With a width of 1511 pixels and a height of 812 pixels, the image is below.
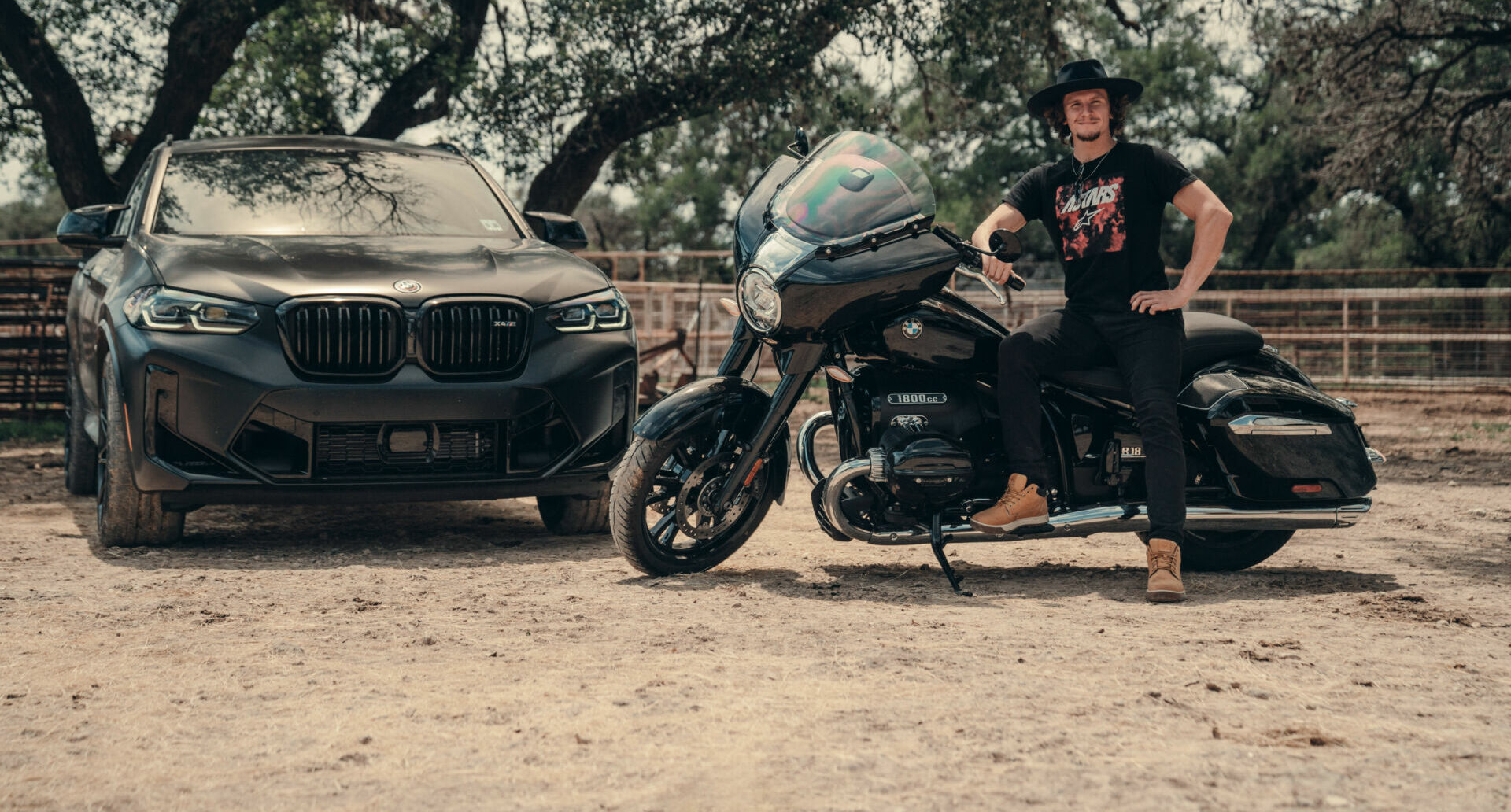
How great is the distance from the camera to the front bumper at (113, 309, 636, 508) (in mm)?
5707

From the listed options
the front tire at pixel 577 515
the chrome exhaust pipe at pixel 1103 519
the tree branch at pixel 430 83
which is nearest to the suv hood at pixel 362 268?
the front tire at pixel 577 515

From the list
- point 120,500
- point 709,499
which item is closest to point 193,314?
point 120,500

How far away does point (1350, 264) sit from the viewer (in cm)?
4169

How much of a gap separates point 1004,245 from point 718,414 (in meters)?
1.19

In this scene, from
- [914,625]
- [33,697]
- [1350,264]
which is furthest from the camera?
[1350,264]

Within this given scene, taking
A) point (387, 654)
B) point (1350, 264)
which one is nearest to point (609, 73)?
point (387, 654)

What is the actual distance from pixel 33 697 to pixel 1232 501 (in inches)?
162

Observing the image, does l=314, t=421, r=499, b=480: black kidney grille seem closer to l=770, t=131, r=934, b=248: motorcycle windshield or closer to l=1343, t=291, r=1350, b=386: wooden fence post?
l=770, t=131, r=934, b=248: motorcycle windshield

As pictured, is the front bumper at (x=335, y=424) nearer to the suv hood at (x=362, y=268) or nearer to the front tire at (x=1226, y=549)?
the suv hood at (x=362, y=268)

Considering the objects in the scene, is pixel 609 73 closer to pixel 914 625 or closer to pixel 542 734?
pixel 914 625

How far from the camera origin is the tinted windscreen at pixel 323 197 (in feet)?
22.2

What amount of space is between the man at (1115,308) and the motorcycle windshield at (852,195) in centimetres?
35

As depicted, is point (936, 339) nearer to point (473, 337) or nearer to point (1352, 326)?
point (473, 337)

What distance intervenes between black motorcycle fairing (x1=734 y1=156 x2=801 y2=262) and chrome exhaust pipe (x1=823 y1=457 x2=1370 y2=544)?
2.90ft
